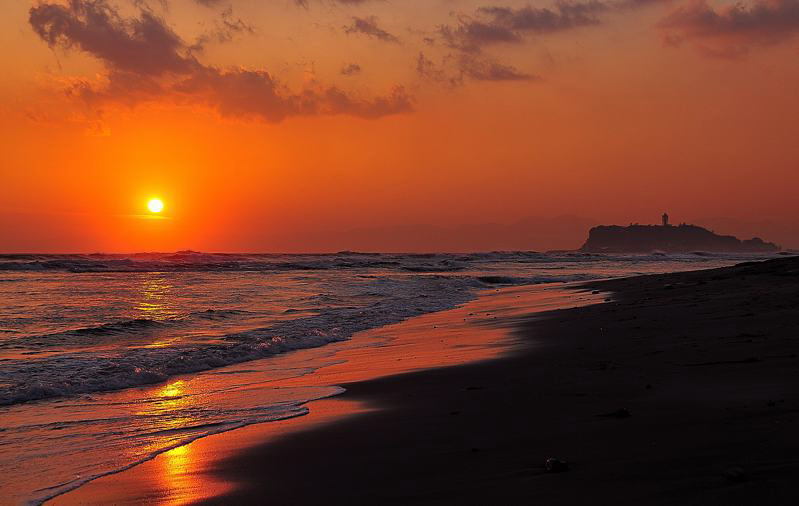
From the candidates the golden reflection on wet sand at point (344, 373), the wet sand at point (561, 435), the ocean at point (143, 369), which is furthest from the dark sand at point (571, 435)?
the ocean at point (143, 369)

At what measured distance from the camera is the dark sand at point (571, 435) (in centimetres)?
422

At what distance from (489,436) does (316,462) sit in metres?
1.46

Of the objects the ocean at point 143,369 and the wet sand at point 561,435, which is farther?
the ocean at point 143,369

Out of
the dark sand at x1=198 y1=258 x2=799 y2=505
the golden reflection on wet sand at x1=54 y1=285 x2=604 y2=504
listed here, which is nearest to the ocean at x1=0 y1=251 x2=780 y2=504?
the golden reflection on wet sand at x1=54 y1=285 x2=604 y2=504

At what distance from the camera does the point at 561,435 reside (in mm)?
5652

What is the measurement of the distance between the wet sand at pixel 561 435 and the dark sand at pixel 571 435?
19 mm

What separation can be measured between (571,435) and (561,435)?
0.29 ft

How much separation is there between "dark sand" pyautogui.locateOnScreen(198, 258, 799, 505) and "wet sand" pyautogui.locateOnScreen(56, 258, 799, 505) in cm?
2

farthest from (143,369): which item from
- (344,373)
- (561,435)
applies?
(561,435)

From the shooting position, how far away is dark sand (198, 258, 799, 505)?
4.22 meters

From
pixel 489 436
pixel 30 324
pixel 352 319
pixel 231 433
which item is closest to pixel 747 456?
pixel 489 436

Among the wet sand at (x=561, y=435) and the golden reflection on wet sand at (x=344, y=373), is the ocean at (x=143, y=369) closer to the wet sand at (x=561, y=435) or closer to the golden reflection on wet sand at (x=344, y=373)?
the golden reflection on wet sand at (x=344, y=373)

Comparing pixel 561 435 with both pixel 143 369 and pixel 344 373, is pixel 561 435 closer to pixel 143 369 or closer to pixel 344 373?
pixel 344 373

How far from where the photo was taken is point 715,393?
653cm
